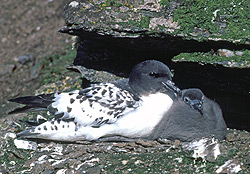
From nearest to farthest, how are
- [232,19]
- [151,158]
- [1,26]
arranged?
[151,158]
[232,19]
[1,26]

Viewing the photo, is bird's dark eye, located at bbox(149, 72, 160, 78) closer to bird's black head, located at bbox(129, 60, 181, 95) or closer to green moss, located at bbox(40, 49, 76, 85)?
bird's black head, located at bbox(129, 60, 181, 95)

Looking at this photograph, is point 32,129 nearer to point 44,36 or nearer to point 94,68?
point 94,68

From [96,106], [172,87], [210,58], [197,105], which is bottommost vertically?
[96,106]

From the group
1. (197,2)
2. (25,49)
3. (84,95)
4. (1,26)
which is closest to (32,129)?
(84,95)

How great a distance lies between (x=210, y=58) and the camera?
4.88 metres

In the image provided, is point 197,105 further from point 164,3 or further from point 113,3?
point 113,3

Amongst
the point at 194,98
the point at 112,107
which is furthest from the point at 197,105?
the point at 112,107

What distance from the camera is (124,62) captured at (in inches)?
245

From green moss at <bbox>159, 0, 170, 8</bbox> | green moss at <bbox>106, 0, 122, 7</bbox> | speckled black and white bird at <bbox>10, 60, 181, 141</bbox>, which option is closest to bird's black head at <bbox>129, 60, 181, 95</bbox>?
speckled black and white bird at <bbox>10, 60, 181, 141</bbox>

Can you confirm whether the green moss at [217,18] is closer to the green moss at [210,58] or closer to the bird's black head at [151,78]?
the green moss at [210,58]

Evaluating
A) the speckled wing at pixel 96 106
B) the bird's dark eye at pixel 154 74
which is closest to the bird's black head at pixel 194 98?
the bird's dark eye at pixel 154 74

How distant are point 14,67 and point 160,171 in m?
5.00

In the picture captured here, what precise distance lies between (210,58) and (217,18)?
60 centimetres

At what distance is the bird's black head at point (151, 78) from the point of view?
512cm
